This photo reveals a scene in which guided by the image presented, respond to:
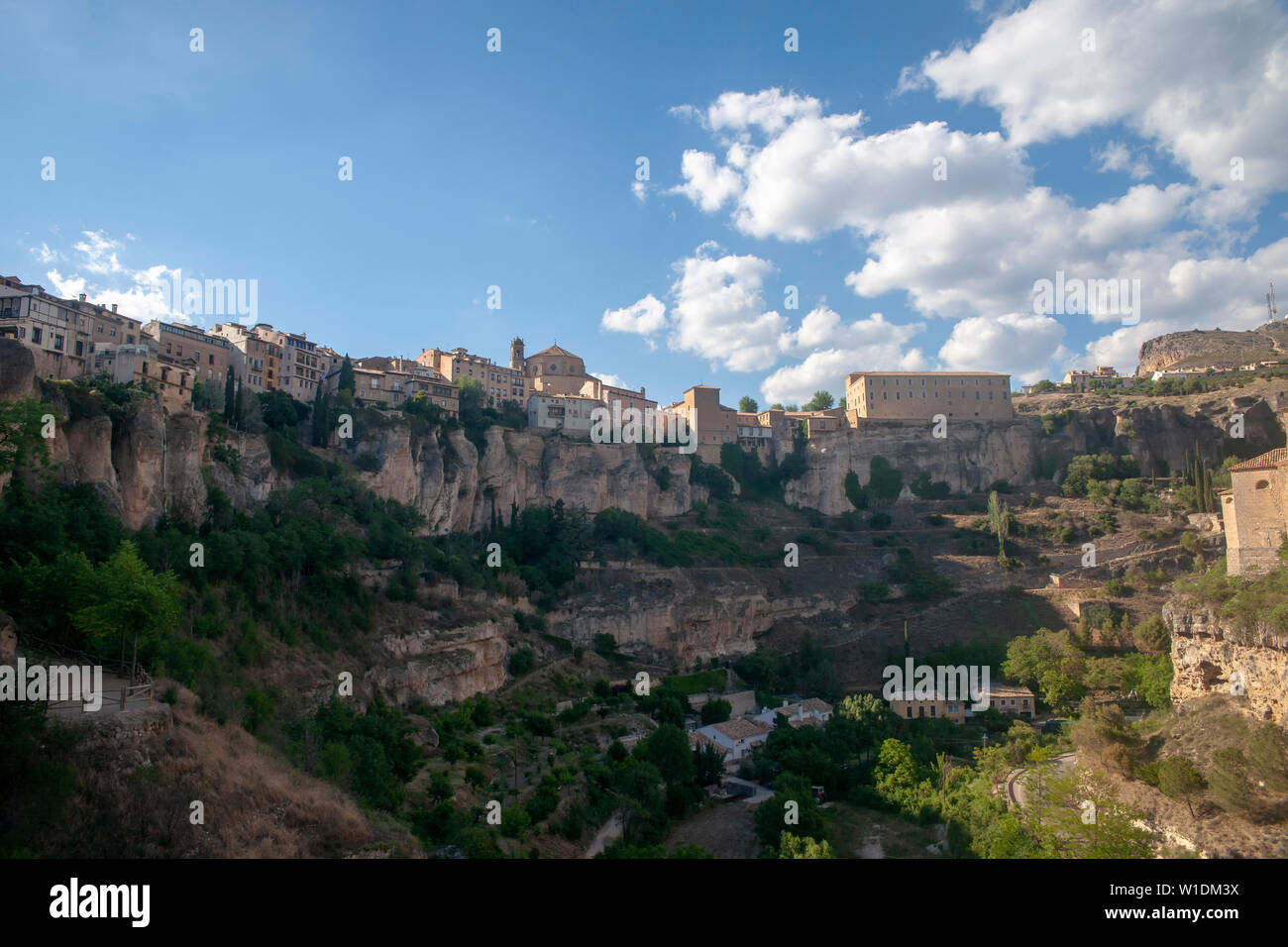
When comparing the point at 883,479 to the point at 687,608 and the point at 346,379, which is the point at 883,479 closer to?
the point at 687,608

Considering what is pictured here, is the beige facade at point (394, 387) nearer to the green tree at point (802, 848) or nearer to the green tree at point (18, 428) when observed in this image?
the green tree at point (18, 428)

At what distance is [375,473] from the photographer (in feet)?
131

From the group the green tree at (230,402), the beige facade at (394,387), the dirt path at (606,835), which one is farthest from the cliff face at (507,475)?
the dirt path at (606,835)

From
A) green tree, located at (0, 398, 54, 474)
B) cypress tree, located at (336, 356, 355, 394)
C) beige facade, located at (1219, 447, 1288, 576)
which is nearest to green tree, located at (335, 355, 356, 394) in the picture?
cypress tree, located at (336, 356, 355, 394)

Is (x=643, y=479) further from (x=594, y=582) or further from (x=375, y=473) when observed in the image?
(x=375, y=473)

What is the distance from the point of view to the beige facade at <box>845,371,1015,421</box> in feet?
207

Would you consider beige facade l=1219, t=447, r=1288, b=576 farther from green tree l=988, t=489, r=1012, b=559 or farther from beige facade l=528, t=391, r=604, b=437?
beige facade l=528, t=391, r=604, b=437

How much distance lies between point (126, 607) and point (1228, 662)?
27325 millimetres

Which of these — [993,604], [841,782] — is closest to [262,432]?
[841,782]

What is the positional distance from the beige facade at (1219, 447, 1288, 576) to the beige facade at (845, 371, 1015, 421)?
3755 centimetres

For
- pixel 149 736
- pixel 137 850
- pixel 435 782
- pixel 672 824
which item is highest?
pixel 149 736

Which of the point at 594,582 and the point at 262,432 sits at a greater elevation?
the point at 262,432
